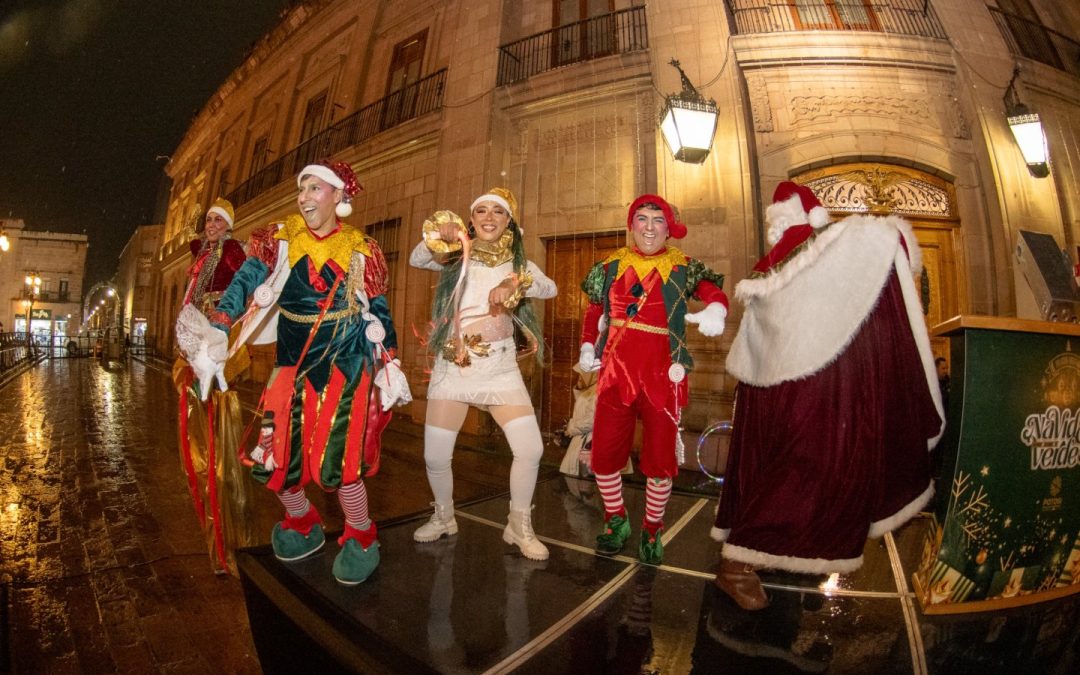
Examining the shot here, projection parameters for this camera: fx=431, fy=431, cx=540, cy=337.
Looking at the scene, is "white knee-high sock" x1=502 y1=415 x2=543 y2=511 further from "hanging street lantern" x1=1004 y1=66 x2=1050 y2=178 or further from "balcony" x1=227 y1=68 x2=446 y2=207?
"hanging street lantern" x1=1004 y1=66 x2=1050 y2=178

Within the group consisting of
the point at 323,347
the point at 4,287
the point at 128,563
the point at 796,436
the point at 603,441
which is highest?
the point at 4,287

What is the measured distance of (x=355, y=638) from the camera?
1.34m

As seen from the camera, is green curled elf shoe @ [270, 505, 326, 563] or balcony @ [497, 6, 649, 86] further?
balcony @ [497, 6, 649, 86]

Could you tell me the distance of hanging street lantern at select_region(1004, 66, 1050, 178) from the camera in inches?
156

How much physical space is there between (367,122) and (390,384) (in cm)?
741

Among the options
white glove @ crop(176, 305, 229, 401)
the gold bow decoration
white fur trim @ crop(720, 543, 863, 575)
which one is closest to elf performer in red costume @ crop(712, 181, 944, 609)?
white fur trim @ crop(720, 543, 863, 575)

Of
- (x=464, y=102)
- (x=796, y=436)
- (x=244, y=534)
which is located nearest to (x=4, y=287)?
(x=464, y=102)

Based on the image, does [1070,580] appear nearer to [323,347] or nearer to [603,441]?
[603,441]

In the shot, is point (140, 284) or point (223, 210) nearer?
point (223, 210)

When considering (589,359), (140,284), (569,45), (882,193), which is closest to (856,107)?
(882,193)

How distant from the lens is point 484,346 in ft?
7.24

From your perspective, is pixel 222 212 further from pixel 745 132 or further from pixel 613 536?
pixel 745 132

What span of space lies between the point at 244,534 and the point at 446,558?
1141mm

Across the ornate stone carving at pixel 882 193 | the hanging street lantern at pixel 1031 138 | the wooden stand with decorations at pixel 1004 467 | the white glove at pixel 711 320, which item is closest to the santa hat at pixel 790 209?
the white glove at pixel 711 320
